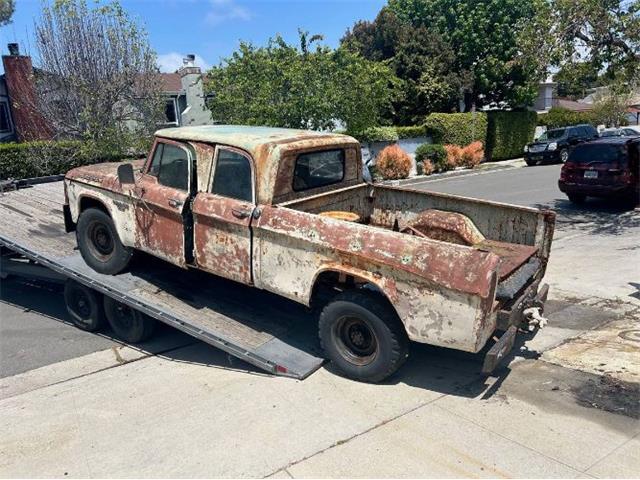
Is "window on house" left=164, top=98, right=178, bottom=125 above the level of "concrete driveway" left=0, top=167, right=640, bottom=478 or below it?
above

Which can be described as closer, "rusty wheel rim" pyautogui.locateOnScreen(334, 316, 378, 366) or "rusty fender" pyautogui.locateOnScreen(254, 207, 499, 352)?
"rusty fender" pyautogui.locateOnScreen(254, 207, 499, 352)

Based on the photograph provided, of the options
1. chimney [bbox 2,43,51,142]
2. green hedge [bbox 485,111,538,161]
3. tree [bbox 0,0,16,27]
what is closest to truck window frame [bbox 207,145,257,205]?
chimney [bbox 2,43,51,142]

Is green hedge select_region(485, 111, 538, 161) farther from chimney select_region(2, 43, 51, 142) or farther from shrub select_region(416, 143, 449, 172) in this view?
chimney select_region(2, 43, 51, 142)

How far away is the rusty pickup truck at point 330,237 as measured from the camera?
4297 millimetres

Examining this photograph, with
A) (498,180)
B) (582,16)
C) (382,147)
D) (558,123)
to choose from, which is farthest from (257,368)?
(558,123)

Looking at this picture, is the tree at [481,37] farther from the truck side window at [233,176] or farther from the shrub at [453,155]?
the truck side window at [233,176]

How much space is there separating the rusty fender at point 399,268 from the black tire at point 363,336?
183mm

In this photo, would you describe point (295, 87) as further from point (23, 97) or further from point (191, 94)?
point (191, 94)

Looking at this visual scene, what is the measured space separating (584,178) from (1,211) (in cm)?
1183

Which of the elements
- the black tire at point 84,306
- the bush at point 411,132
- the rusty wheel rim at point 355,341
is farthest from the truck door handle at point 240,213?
the bush at point 411,132

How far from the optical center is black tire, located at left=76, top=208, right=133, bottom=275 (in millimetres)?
6188

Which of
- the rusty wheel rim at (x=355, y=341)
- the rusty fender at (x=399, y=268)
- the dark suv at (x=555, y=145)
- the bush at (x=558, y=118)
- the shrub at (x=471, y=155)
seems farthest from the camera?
the bush at (x=558, y=118)

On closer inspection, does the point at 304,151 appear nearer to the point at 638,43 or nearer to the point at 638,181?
the point at 638,43

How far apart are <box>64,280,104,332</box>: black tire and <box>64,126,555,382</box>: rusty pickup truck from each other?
12.9 inches
